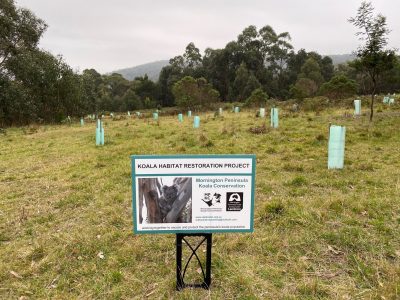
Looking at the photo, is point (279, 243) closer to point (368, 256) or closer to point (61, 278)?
point (368, 256)

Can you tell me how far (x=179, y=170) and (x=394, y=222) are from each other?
3.34m

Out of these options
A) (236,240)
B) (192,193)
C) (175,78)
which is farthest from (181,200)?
(175,78)

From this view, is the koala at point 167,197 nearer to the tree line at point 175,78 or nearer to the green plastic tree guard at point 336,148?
the green plastic tree guard at point 336,148

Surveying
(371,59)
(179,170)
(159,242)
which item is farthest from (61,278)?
(371,59)

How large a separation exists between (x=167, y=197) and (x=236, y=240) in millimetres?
1650

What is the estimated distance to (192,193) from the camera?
9.47 feet

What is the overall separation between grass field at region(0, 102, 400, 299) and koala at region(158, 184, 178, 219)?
97 centimetres

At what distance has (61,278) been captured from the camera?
3.47m

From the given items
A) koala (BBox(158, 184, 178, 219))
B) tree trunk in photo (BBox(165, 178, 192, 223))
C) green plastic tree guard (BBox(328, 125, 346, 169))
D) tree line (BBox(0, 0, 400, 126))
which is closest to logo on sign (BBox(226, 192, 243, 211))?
tree trunk in photo (BBox(165, 178, 192, 223))

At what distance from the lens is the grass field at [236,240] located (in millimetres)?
3240

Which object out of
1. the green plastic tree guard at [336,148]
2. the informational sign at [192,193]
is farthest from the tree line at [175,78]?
the informational sign at [192,193]

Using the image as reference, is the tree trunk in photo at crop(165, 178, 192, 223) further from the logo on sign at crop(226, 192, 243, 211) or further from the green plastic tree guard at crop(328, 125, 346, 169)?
the green plastic tree guard at crop(328, 125, 346, 169)

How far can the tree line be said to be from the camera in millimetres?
26969

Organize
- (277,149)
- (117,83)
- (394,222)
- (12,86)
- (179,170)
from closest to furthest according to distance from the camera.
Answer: (179,170) → (394,222) → (277,149) → (12,86) → (117,83)
